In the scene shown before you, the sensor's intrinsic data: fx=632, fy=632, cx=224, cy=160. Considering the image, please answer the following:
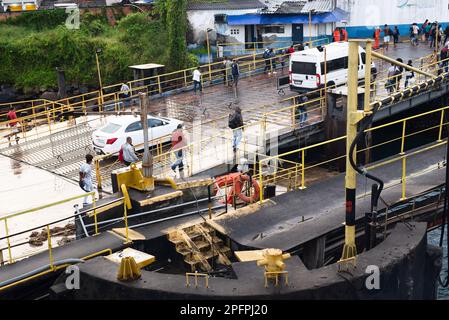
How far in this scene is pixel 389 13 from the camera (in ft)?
139

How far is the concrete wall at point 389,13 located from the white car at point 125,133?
2393 cm

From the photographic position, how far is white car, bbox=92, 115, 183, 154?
21.5 m

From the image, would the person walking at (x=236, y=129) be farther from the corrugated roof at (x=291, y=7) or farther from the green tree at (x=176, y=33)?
the corrugated roof at (x=291, y=7)

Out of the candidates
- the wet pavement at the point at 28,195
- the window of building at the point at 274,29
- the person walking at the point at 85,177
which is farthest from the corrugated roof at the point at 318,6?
the person walking at the point at 85,177

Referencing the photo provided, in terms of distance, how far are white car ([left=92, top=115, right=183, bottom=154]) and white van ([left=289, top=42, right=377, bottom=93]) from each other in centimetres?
688

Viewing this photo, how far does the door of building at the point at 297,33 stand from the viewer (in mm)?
43862

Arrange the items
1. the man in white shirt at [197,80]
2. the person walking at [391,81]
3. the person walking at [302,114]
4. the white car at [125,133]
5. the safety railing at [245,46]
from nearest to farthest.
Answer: the white car at [125,133] < the person walking at [302,114] < the person walking at [391,81] < the man in white shirt at [197,80] < the safety railing at [245,46]

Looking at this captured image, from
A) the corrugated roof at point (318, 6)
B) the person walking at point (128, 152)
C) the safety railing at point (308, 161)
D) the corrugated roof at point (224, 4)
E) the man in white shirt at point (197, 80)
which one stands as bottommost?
the safety railing at point (308, 161)

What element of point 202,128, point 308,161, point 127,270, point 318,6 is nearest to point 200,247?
point 127,270

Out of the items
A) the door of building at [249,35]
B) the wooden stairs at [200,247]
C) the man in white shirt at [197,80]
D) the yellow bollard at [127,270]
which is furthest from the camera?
the door of building at [249,35]

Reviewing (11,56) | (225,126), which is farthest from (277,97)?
(11,56)

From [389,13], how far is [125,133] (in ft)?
87.7

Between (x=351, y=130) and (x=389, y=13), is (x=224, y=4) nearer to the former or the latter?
(x=389, y=13)
